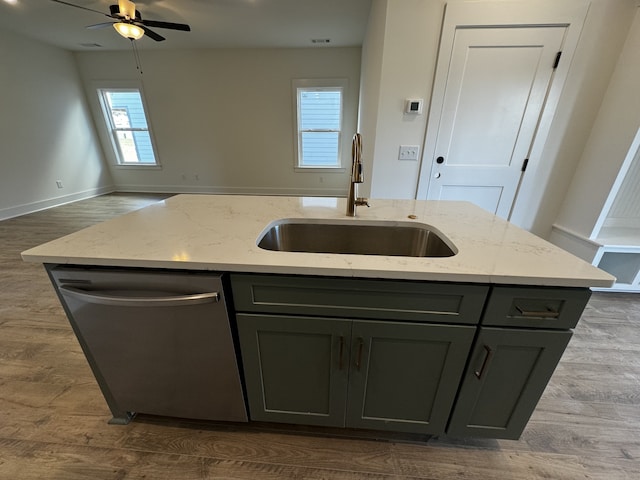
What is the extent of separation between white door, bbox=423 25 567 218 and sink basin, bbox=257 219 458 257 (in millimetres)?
1565

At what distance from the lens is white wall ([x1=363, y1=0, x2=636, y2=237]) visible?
6.87ft

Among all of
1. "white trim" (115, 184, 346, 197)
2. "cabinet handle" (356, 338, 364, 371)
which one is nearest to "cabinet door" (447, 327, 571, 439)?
"cabinet handle" (356, 338, 364, 371)

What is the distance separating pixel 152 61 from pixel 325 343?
21.2ft

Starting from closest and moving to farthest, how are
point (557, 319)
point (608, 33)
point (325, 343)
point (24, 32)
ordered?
point (557, 319) < point (325, 343) < point (608, 33) < point (24, 32)

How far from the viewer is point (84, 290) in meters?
0.93

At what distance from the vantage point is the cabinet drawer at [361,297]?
0.83m

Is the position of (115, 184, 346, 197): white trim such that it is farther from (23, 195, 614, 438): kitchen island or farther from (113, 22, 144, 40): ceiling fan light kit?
(23, 195, 614, 438): kitchen island

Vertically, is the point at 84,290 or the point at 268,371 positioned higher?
the point at 84,290

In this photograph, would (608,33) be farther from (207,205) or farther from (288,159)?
(288,159)

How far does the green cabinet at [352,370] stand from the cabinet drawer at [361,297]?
42 mm

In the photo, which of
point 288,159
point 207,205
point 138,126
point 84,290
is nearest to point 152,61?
point 138,126

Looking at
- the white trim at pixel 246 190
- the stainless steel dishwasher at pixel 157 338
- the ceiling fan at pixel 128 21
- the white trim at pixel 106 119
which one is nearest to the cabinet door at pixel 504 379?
the stainless steel dishwasher at pixel 157 338

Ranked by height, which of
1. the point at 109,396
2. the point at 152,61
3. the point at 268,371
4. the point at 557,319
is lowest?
the point at 109,396

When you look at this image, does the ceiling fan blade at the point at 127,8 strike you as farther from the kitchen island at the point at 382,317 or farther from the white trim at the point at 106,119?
the kitchen island at the point at 382,317
